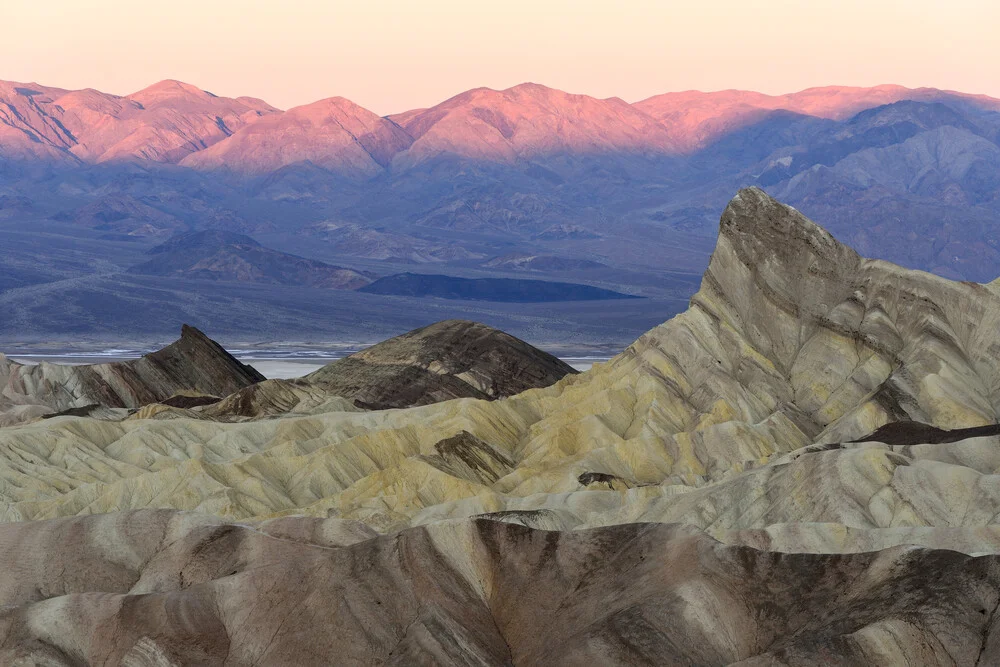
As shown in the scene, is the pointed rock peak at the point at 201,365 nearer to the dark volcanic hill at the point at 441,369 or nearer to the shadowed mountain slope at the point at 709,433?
the dark volcanic hill at the point at 441,369

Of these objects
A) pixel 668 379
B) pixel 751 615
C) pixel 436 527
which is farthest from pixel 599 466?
pixel 751 615

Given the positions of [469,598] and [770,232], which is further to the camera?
[770,232]

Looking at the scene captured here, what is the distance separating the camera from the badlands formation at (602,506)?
38.4 m

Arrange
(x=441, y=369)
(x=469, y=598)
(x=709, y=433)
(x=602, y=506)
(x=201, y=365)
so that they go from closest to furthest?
(x=469, y=598) → (x=602, y=506) → (x=709, y=433) → (x=441, y=369) → (x=201, y=365)

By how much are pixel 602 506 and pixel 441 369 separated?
186ft

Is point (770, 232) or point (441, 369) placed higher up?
point (770, 232)

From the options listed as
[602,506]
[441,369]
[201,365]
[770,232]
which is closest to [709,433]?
[602,506]

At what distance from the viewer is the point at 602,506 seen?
57875 millimetres

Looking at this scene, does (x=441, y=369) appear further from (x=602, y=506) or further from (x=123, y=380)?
(x=602, y=506)

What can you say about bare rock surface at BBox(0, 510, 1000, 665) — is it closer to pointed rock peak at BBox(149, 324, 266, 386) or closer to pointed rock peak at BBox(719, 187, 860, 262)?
pointed rock peak at BBox(719, 187, 860, 262)

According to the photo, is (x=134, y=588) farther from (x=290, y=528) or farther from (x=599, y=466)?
(x=599, y=466)

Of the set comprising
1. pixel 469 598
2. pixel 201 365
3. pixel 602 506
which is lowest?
pixel 201 365

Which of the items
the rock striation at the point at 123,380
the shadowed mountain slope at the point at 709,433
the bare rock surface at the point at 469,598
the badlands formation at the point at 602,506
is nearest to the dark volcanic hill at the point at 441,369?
the rock striation at the point at 123,380

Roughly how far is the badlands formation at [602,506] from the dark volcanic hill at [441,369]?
35.0 feet
